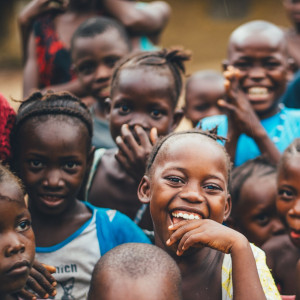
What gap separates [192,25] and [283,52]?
7240 mm

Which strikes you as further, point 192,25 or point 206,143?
point 192,25

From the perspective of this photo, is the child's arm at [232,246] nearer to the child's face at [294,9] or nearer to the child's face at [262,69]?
the child's face at [262,69]

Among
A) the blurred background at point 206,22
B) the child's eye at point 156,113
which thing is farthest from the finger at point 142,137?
the blurred background at point 206,22

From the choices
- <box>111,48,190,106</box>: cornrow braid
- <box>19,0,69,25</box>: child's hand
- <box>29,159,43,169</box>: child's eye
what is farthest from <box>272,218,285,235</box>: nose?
<box>19,0,69,25</box>: child's hand

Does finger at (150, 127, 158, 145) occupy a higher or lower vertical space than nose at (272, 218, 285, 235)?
higher

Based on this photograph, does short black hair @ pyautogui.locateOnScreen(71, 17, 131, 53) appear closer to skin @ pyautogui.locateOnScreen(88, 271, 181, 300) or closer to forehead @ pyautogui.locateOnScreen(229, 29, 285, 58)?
forehead @ pyautogui.locateOnScreen(229, 29, 285, 58)

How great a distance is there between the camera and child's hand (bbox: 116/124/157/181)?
10.6ft

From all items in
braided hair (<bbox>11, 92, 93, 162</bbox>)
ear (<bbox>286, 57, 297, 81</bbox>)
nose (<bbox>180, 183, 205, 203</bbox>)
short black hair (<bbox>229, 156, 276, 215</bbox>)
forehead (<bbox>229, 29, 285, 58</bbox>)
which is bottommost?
short black hair (<bbox>229, 156, 276, 215</bbox>)

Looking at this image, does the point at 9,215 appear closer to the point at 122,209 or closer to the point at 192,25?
the point at 122,209

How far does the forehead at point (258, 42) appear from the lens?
4.00 m

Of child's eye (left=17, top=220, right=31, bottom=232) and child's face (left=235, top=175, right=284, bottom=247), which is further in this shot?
child's face (left=235, top=175, right=284, bottom=247)

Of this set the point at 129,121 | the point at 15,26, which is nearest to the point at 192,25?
the point at 15,26

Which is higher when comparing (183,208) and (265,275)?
(183,208)

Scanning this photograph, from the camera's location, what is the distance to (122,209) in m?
3.44
